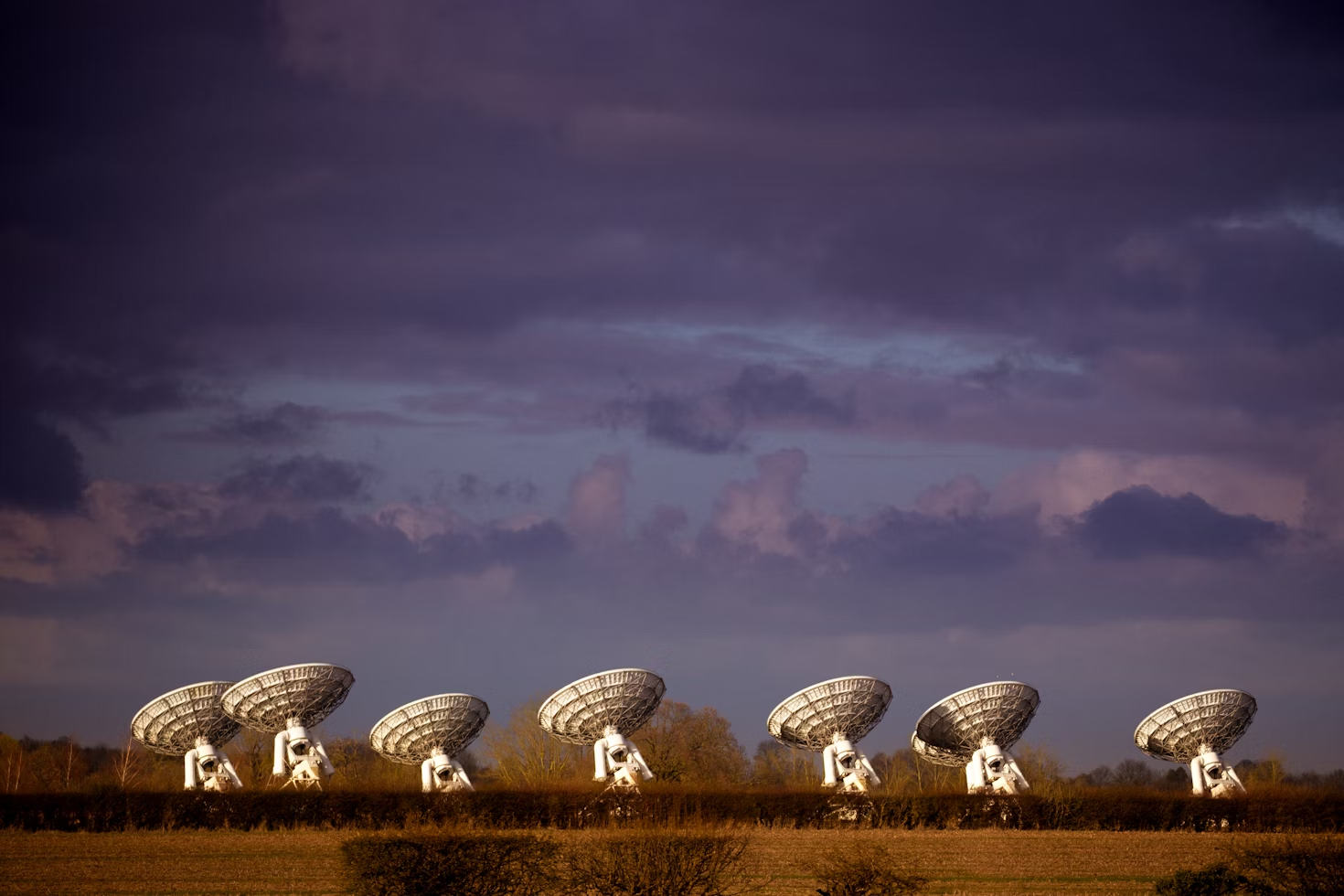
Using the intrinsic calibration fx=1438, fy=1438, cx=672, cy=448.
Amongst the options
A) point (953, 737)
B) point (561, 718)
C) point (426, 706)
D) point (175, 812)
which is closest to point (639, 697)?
point (561, 718)

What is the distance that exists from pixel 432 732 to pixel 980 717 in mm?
21711

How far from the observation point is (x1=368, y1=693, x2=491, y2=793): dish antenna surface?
56.8 metres

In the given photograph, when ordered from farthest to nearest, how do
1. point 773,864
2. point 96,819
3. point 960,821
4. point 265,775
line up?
point 265,775
point 960,821
point 96,819
point 773,864

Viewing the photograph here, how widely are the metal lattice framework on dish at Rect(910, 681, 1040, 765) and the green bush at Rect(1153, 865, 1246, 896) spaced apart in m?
33.4

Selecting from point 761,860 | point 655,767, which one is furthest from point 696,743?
point 761,860

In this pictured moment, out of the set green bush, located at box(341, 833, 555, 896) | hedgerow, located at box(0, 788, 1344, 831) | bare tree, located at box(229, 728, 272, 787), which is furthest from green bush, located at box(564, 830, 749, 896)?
bare tree, located at box(229, 728, 272, 787)

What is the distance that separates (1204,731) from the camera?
59.9 meters

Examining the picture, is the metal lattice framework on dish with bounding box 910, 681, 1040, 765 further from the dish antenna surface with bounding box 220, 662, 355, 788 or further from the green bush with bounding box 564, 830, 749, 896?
the green bush with bounding box 564, 830, 749, 896

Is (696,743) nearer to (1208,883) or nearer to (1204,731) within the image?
(1204,731)

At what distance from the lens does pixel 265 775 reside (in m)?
90.8

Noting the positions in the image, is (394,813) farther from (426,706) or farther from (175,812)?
(426,706)

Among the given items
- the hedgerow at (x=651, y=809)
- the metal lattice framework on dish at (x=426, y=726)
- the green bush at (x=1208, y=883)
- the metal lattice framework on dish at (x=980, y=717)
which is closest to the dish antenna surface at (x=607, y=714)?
the metal lattice framework on dish at (x=426, y=726)

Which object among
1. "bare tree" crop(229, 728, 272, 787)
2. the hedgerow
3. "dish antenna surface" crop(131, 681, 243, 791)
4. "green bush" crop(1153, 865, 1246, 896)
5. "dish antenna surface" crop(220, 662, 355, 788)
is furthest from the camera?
"bare tree" crop(229, 728, 272, 787)

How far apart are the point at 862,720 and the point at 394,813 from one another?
2103 cm
